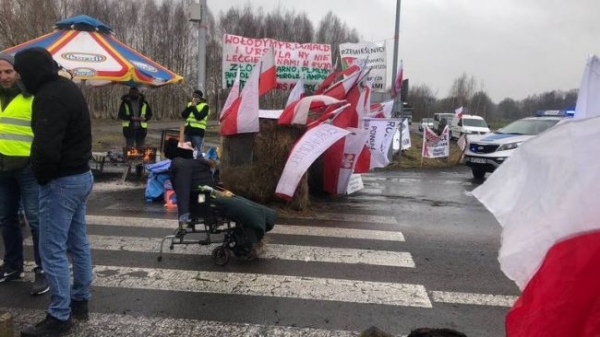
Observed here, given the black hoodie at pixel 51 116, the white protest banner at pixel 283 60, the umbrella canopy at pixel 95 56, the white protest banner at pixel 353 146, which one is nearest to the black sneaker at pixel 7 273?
the black hoodie at pixel 51 116

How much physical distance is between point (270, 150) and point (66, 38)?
6665 mm

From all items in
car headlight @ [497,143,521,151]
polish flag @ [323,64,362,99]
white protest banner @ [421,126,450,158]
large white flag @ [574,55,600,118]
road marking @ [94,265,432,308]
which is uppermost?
polish flag @ [323,64,362,99]

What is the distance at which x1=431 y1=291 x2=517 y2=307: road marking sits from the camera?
4551mm

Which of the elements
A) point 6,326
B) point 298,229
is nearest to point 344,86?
point 298,229

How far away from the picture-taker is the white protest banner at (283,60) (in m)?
13.2

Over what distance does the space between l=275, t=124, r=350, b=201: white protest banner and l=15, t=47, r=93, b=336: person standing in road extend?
4.31 m

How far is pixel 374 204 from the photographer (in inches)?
375

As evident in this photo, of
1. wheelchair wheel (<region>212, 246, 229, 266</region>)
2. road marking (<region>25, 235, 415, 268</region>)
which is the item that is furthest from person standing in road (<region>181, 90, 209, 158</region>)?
wheelchair wheel (<region>212, 246, 229, 266</region>)

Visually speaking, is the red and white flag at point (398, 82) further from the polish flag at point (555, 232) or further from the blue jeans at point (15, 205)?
the polish flag at point (555, 232)

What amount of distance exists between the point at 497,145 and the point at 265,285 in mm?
10231

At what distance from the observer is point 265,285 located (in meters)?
4.82

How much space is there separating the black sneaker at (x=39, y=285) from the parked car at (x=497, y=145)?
36.9ft

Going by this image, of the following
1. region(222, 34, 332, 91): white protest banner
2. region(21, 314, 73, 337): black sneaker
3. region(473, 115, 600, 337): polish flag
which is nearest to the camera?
region(473, 115, 600, 337): polish flag

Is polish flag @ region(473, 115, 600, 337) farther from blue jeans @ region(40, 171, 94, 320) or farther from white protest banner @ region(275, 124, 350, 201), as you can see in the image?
white protest banner @ region(275, 124, 350, 201)
